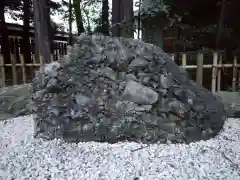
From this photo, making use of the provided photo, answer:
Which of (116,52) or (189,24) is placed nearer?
(116,52)

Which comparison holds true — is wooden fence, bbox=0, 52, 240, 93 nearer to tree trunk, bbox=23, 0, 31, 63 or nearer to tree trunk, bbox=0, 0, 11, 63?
tree trunk, bbox=0, 0, 11, 63

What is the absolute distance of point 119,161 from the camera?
1.87m

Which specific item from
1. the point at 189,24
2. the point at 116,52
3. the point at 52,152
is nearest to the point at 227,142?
the point at 116,52

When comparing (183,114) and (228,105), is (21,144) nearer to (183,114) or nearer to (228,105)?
(183,114)

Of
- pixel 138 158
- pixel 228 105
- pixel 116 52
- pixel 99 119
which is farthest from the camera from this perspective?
pixel 228 105

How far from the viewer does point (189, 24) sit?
502cm

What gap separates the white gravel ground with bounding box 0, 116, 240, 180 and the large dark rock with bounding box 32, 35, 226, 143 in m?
→ 0.12

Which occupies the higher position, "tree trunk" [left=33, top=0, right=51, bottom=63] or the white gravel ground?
"tree trunk" [left=33, top=0, right=51, bottom=63]

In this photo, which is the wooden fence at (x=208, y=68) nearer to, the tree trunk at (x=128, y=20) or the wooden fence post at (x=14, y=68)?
the wooden fence post at (x=14, y=68)

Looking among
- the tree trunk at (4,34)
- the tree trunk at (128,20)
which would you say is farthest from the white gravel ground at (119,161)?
the tree trunk at (4,34)

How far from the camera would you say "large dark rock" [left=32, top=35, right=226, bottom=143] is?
7.09ft

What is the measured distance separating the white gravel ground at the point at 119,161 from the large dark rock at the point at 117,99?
12 centimetres

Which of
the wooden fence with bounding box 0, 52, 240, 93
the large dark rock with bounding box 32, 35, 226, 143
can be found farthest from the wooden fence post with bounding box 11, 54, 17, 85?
the large dark rock with bounding box 32, 35, 226, 143

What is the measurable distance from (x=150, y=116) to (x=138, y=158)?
1.39 feet
